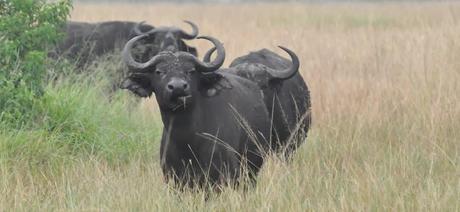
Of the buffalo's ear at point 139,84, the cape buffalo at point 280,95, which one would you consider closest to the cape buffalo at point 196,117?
the buffalo's ear at point 139,84

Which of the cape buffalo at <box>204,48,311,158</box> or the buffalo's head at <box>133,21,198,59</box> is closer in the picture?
the cape buffalo at <box>204,48,311,158</box>

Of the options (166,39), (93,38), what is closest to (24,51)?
(166,39)

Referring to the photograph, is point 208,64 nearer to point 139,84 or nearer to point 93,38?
point 139,84

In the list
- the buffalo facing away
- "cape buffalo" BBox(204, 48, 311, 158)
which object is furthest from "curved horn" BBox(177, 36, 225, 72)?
the buffalo facing away

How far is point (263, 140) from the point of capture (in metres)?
6.71

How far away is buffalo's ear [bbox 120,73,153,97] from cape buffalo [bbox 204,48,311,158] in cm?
101

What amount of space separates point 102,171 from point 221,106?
113 centimetres

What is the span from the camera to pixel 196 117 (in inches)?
235

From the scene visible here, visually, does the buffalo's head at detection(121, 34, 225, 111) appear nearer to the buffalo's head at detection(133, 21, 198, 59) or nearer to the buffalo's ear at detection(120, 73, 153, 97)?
the buffalo's ear at detection(120, 73, 153, 97)

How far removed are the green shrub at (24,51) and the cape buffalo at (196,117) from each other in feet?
5.34

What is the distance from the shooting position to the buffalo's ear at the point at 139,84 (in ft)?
19.3

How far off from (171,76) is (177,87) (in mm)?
193

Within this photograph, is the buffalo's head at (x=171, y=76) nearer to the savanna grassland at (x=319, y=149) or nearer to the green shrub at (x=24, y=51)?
the savanna grassland at (x=319, y=149)

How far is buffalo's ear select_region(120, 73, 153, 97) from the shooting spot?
19.3ft
